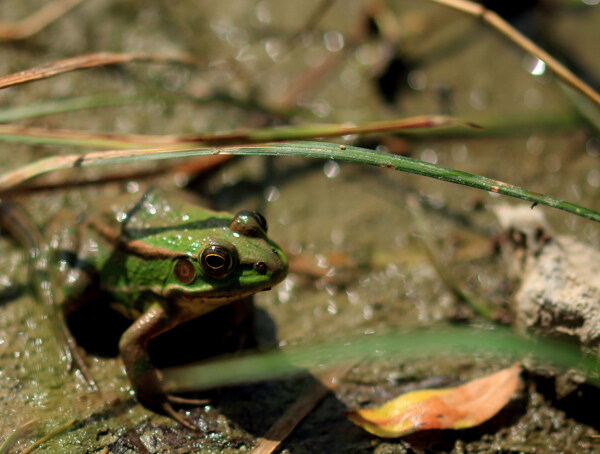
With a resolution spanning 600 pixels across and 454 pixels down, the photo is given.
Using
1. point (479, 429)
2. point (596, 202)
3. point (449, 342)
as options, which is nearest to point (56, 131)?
point (449, 342)

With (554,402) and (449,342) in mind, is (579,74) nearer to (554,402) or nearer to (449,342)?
(554,402)

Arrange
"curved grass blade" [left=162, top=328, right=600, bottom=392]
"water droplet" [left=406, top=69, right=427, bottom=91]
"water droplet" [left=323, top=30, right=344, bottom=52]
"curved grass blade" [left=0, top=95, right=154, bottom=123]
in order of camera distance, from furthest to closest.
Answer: "water droplet" [left=323, top=30, right=344, bottom=52], "water droplet" [left=406, top=69, right=427, bottom=91], "curved grass blade" [left=0, top=95, right=154, bottom=123], "curved grass blade" [left=162, top=328, right=600, bottom=392]

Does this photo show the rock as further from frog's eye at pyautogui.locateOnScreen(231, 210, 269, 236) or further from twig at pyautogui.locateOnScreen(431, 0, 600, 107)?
frog's eye at pyautogui.locateOnScreen(231, 210, 269, 236)

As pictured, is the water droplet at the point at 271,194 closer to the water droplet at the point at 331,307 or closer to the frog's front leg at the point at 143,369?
the water droplet at the point at 331,307

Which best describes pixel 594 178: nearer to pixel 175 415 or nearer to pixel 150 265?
pixel 150 265

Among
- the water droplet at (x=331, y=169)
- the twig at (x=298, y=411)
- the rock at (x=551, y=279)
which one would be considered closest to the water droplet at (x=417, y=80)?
the water droplet at (x=331, y=169)

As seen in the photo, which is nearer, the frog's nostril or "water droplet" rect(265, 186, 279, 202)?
the frog's nostril

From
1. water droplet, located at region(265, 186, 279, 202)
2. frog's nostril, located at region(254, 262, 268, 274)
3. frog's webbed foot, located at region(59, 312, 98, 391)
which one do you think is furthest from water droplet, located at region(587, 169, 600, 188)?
frog's webbed foot, located at region(59, 312, 98, 391)

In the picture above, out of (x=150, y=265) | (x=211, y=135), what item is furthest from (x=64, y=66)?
(x=150, y=265)
